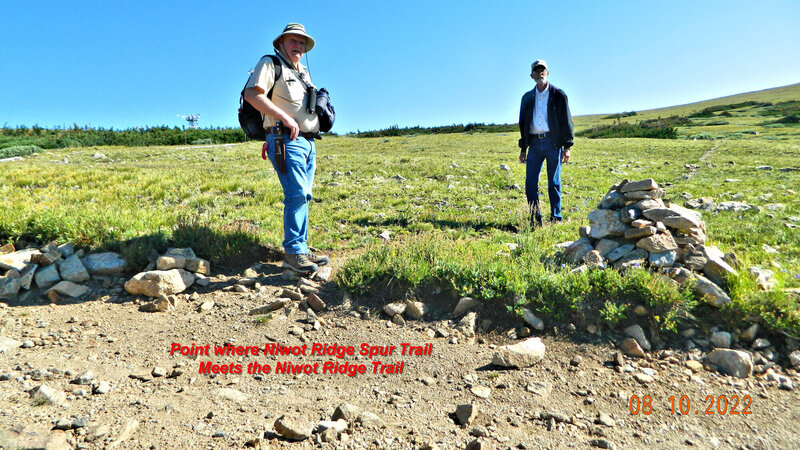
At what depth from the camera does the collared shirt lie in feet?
24.8

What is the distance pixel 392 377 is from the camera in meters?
3.49

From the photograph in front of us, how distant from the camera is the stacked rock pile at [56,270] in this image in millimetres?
4719

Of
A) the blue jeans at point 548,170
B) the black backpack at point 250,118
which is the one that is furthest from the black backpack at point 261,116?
the blue jeans at point 548,170

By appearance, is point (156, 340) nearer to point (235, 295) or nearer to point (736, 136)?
point (235, 295)

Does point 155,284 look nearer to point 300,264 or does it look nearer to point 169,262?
point 169,262

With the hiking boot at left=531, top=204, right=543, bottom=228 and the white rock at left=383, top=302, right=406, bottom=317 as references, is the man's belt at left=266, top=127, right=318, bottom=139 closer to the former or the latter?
the white rock at left=383, top=302, right=406, bottom=317

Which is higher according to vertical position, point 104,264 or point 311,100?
point 311,100

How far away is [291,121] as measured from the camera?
4.78 meters

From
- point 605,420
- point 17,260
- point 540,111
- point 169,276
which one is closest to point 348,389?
point 605,420

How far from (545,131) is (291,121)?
483 cm

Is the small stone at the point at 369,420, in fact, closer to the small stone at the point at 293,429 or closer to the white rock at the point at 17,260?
the small stone at the point at 293,429

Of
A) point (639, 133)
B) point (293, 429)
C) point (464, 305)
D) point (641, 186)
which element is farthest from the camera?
point (639, 133)
